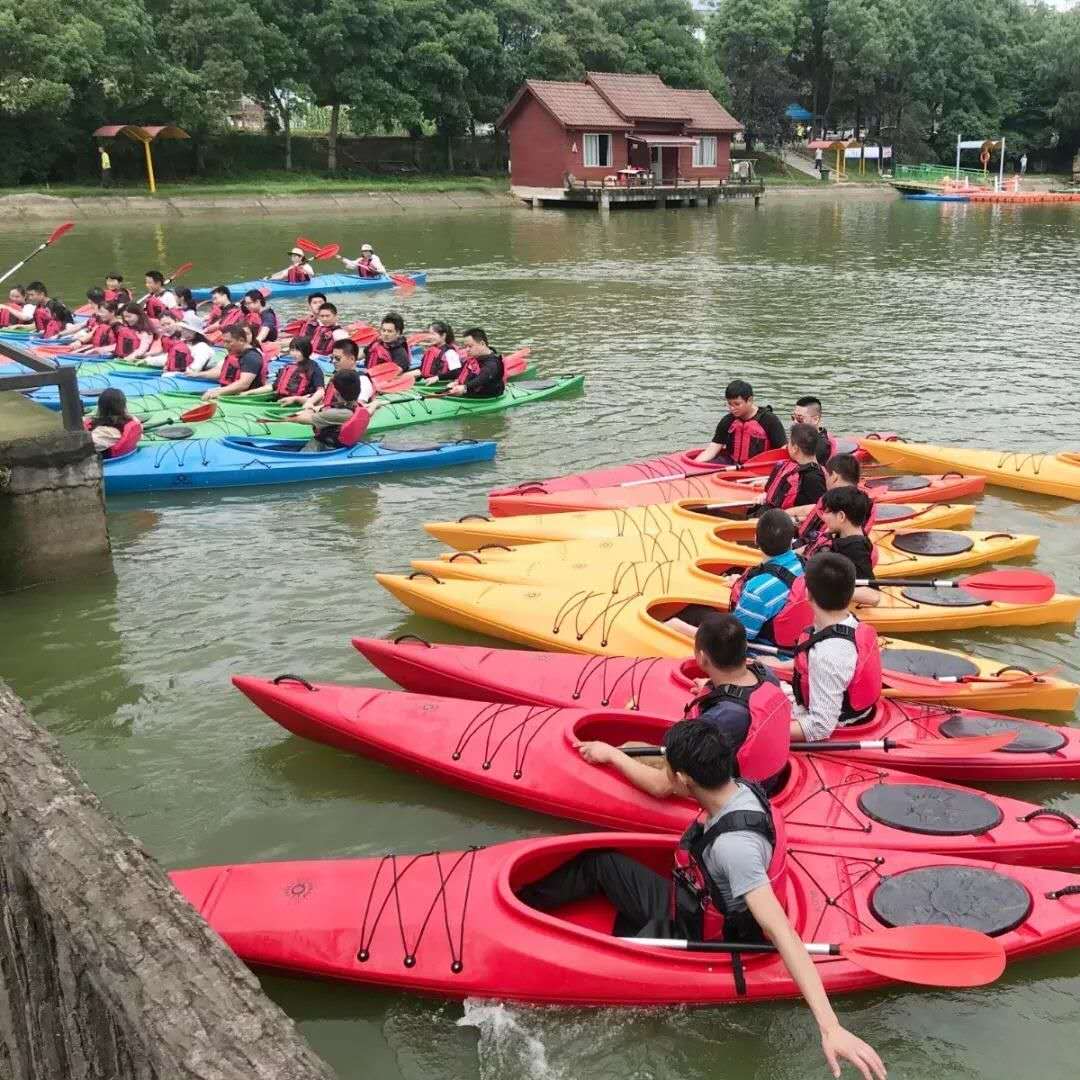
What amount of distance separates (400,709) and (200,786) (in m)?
1.10

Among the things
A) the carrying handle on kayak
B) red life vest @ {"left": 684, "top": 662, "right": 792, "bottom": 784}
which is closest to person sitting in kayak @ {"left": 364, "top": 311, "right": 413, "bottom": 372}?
the carrying handle on kayak

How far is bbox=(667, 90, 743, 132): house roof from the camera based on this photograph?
153 ft

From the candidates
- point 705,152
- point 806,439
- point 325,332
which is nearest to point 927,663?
point 806,439

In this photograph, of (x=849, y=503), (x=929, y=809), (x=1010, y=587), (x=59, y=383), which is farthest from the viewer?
(x=59, y=383)

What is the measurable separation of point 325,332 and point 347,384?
131 inches

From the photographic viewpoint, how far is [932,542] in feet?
26.0

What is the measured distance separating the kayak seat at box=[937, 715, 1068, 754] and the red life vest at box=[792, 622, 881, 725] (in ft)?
1.33

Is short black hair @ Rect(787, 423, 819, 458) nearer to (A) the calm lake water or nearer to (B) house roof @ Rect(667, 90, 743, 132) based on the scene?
(A) the calm lake water

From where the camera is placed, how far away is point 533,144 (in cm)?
4334

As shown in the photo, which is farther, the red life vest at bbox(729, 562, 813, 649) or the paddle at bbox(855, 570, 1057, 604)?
the paddle at bbox(855, 570, 1057, 604)

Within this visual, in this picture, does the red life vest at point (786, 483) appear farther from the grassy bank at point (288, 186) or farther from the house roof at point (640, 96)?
the house roof at point (640, 96)

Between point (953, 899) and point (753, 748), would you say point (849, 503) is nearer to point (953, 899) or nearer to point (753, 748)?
point (753, 748)

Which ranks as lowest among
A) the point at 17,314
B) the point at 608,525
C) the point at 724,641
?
the point at 608,525

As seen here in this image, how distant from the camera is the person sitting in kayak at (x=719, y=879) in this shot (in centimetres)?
334
